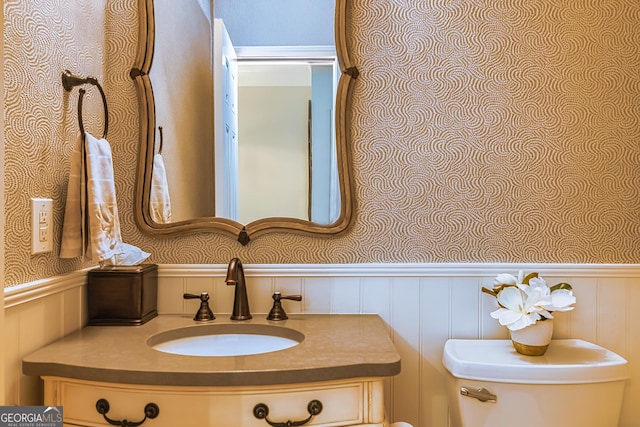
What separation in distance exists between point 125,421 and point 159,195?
2.39 feet

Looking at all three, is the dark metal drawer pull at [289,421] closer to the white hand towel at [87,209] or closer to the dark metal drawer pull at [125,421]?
the dark metal drawer pull at [125,421]

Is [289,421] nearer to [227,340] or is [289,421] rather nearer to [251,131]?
[227,340]

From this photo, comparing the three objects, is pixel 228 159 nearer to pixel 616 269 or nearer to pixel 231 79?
pixel 231 79

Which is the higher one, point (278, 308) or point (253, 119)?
point (253, 119)

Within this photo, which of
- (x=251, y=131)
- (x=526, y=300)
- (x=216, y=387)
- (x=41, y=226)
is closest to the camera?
(x=216, y=387)

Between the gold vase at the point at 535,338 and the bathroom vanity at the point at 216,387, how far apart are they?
0.48 meters

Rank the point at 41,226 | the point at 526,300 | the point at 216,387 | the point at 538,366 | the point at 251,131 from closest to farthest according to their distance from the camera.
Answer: the point at 216,387, the point at 41,226, the point at 538,366, the point at 526,300, the point at 251,131

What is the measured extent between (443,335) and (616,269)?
1.87 ft

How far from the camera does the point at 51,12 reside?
4.12 feet

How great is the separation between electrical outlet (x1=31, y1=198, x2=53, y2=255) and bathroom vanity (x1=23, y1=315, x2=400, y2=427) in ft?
0.80

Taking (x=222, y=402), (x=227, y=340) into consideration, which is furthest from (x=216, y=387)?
(x=227, y=340)

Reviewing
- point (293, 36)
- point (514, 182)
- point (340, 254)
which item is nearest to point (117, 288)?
point (340, 254)

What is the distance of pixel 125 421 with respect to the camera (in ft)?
3.49

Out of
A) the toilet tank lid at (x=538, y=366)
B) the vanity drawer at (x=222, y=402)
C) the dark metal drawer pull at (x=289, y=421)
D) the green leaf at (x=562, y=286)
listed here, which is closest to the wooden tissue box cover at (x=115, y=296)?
the vanity drawer at (x=222, y=402)
